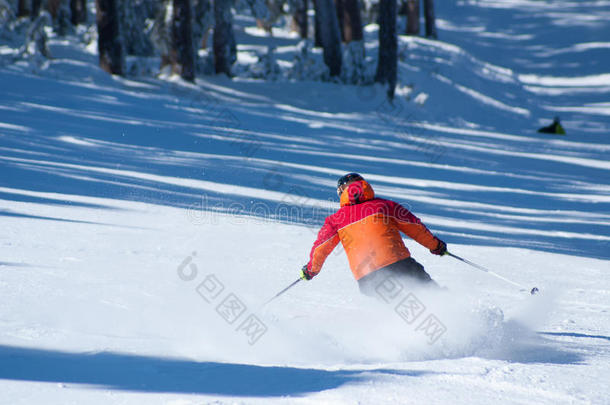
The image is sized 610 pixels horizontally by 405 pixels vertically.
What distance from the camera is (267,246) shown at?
9.15 metres

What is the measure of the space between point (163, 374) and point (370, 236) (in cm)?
214

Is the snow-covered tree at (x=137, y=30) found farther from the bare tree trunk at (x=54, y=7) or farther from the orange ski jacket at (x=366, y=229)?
the orange ski jacket at (x=366, y=229)

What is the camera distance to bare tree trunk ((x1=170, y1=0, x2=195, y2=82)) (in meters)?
21.2

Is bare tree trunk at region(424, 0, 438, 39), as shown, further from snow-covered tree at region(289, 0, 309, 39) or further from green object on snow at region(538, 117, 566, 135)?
green object on snow at region(538, 117, 566, 135)

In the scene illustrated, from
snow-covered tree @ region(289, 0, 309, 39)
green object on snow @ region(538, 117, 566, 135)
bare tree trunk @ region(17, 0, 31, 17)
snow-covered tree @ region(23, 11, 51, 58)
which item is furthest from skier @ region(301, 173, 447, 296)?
bare tree trunk @ region(17, 0, 31, 17)

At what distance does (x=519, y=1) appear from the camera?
6066 centimetres

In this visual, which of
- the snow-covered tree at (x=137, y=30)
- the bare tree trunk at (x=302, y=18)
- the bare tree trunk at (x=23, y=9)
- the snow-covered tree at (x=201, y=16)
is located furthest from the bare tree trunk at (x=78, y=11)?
the snow-covered tree at (x=201, y=16)

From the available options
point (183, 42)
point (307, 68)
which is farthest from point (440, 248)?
point (307, 68)

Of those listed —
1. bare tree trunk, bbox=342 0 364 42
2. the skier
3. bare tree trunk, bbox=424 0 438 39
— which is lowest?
bare tree trunk, bbox=424 0 438 39

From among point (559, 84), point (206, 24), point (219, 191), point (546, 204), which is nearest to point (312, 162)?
point (219, 191)

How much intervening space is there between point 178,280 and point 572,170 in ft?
39.3

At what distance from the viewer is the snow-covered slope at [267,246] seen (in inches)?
179

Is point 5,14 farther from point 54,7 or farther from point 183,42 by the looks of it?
point 183,42

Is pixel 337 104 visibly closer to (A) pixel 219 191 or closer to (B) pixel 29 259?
(A) pixel 219 191
